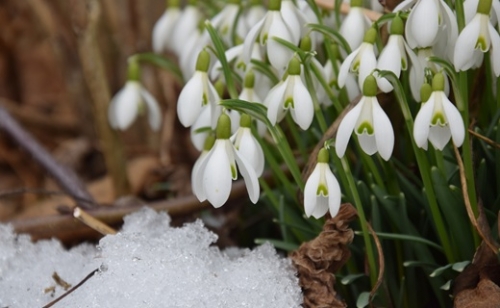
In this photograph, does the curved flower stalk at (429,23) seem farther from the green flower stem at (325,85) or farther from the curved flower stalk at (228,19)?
the curved flower stalk at (228,19)

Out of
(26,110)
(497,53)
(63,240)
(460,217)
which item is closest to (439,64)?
(497,53)

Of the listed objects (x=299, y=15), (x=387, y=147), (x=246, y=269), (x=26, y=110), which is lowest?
(x=26, y=110)

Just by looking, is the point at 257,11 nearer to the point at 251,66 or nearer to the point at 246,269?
the point at 251,66

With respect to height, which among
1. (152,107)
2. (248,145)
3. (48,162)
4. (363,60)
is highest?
(363,60)

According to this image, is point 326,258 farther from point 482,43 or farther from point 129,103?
point 129,103

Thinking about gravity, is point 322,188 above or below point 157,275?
above

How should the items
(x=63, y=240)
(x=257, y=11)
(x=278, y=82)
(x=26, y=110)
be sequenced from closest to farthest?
1. (x=278, y=82)
2. (x=257, y=11)
3. (x=63, y=240)
4. (x=26, y=110)

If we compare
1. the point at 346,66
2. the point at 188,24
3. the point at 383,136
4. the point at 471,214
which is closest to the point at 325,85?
the point at 346,66
